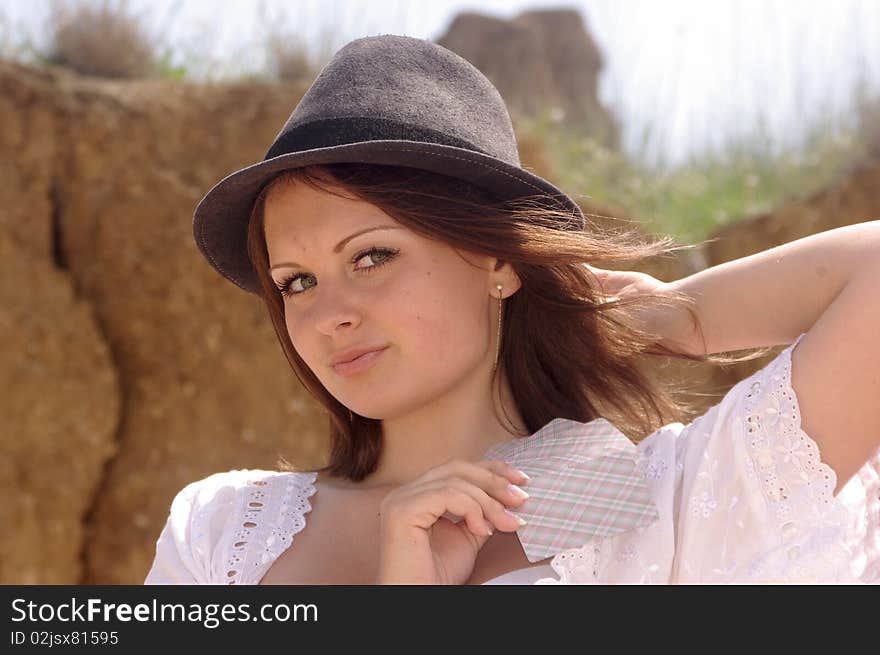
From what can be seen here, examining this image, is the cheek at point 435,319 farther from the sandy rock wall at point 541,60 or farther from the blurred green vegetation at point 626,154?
the sandy rock wall at point 541,60

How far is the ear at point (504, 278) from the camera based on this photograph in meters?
2.46

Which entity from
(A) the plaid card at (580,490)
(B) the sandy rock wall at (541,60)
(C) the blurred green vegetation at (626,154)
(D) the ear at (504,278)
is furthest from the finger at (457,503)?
(B) the sandy rock wall at (541,60)

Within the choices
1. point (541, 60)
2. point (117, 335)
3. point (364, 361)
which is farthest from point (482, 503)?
point (541, 60)

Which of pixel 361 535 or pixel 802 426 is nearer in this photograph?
pixel 802 426

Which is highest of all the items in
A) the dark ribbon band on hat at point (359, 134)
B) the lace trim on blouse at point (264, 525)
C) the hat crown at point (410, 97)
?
the hat crown at point (410, 97)

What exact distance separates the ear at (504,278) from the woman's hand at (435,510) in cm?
55

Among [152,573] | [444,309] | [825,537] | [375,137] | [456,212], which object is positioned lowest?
[152,573]

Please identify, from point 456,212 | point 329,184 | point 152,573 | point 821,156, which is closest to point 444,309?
point 456,212

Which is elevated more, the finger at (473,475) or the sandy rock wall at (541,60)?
the sandy rock wall at (541,60)

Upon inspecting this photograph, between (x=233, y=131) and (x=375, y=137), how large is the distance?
12.7 feet

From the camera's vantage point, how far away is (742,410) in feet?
6.66

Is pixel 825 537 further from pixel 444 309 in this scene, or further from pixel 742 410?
pixel 444 309

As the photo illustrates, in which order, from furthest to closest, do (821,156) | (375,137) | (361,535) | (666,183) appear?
(666,183), (821,156), (361,535), (375,137)

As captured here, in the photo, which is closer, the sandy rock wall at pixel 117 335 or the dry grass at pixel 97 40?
the sandy rock wall at pixel 117 335
